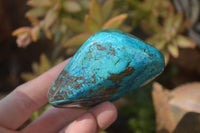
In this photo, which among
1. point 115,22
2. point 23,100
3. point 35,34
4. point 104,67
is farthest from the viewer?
point 35,34

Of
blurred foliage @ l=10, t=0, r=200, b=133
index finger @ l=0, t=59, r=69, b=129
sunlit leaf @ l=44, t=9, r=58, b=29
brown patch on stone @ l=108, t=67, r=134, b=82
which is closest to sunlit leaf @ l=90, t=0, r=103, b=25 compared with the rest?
blurred foliage @ l=10, t=0, r=200, b=133

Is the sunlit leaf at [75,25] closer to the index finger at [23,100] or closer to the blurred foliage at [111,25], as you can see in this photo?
the blurred foliage at [111,25]

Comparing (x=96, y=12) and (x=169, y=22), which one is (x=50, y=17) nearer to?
(x=96, y=12)

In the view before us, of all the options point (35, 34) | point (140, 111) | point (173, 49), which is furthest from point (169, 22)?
point (35, 34)

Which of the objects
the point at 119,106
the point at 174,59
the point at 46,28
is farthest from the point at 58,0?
Result: the point at 174,59

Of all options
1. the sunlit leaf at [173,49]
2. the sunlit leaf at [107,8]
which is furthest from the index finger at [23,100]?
the sunlit leaf at [173,49]

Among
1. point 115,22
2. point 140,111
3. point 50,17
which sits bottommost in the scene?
point 140,111

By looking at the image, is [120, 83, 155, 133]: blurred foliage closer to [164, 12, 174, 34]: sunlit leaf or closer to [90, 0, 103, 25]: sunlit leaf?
[164, 12, 174, 34]: sunlit leaf
